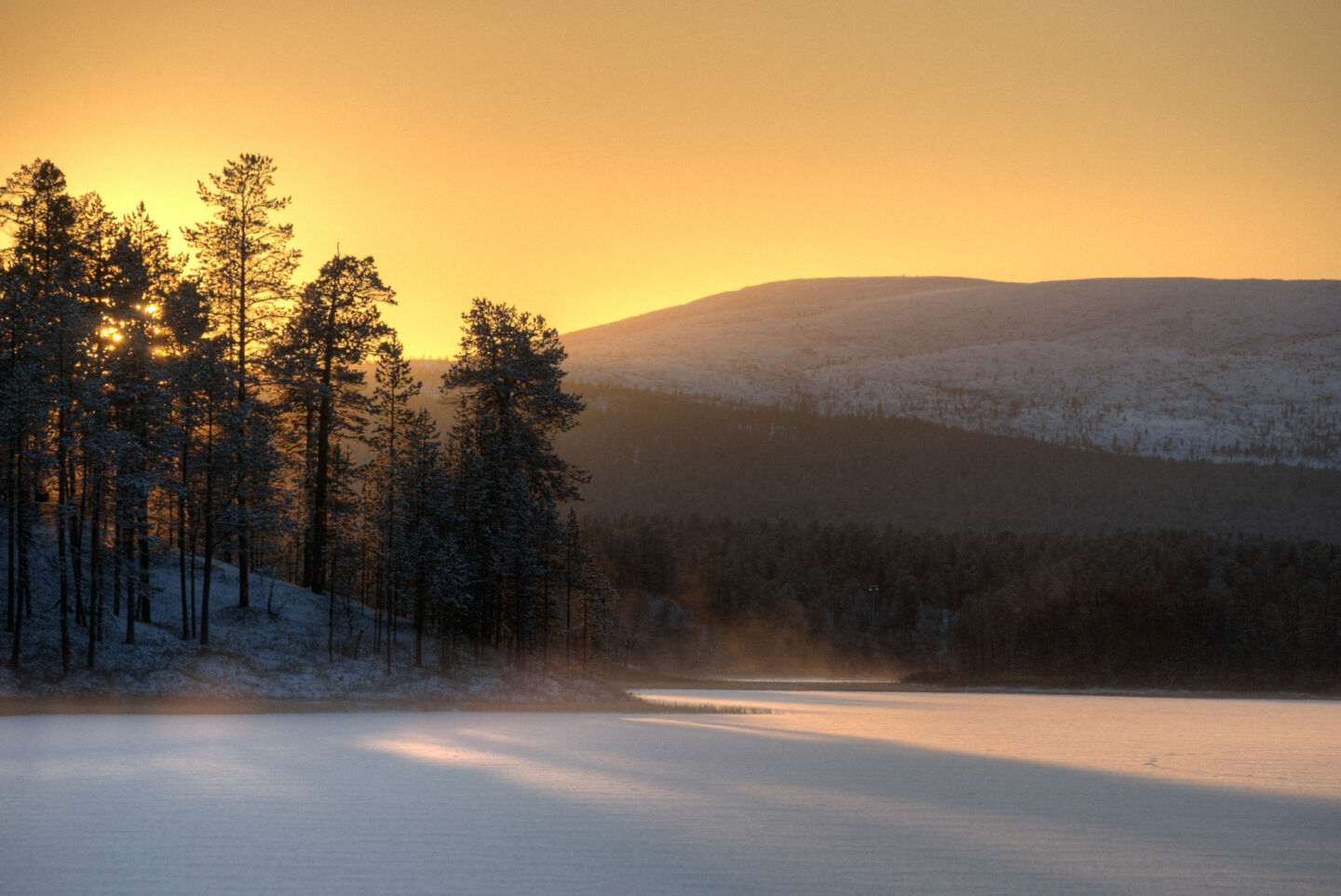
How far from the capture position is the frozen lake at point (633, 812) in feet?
51.3

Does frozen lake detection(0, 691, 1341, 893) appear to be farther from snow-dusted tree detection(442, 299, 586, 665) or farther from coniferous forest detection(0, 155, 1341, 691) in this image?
snow-dusted tree detection(442, 299, 586, 665)

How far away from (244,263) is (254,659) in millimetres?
17626

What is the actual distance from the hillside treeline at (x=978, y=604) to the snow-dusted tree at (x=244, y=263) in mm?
75189

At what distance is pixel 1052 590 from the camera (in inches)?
4936

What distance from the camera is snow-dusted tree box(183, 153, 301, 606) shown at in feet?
172

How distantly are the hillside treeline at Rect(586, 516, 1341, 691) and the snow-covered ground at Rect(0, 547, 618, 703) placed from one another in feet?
228

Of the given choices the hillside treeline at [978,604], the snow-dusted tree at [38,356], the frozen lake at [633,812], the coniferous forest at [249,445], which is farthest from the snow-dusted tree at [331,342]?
the hillside treeline at [978,604]

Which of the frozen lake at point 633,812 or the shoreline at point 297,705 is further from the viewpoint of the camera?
the shoreline at point 297,705

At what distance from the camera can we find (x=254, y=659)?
49.2 metres

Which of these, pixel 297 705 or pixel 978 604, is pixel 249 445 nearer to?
pixel 297 705

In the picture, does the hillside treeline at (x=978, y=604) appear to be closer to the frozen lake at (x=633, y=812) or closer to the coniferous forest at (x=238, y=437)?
the coniferous forest at (x=238, y=437)

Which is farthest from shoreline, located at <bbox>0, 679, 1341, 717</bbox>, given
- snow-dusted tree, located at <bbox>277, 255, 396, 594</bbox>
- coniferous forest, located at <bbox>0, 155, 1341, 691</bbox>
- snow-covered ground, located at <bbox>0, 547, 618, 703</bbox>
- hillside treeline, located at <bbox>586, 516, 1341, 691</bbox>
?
hillside treeline, located at <bbox>586, 516, 1341, 691</bbox>

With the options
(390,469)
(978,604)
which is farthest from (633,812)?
(978,604)

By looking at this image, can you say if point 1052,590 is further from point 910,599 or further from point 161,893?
point 161,893
